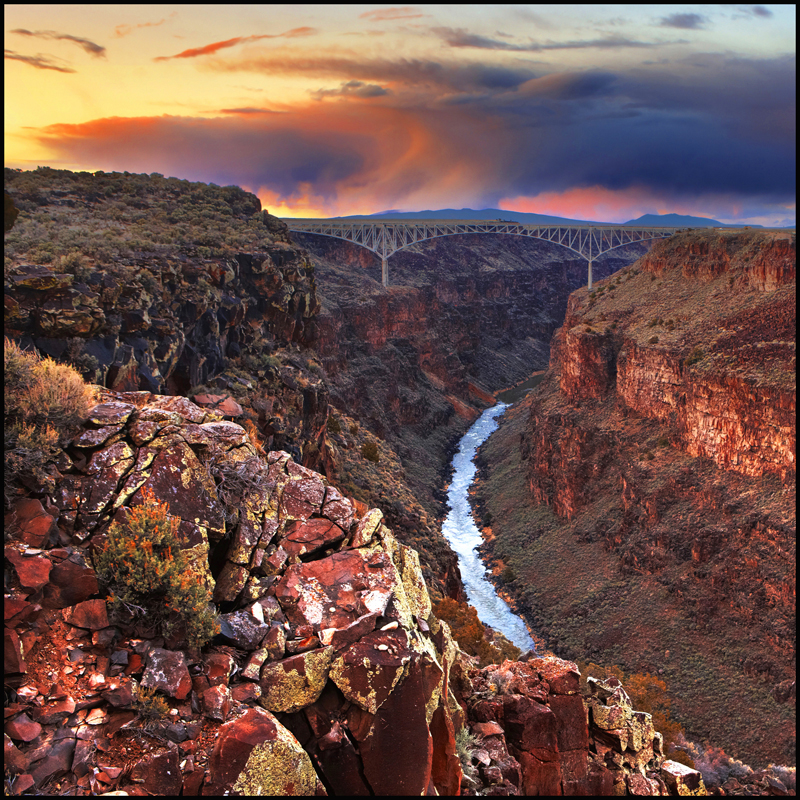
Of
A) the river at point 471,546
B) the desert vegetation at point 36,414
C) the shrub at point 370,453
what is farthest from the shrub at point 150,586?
the shrub at point 370,453

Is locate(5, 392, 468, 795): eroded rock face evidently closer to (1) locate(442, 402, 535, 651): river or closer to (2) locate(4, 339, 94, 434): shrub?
(2) locate(4, 339, 94, 434): shrub

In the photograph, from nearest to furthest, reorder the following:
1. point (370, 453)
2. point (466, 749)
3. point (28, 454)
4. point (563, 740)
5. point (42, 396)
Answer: point (28, 454), point (42, 396), point (466, 749), point (563, 740), point (370, 453)

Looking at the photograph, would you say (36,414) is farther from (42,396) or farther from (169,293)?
(169,293)

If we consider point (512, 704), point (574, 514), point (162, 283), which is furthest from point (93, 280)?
point (574, 514)

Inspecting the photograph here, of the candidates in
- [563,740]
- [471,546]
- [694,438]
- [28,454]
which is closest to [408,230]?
[471,546]

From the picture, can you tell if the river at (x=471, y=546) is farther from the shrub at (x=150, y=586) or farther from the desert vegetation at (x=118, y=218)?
the shrub at (x=150, y=586)

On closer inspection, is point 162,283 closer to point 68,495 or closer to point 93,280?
point 93,280

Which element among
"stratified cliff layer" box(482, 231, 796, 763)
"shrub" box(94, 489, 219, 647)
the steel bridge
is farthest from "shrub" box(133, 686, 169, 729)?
the steel bridge
